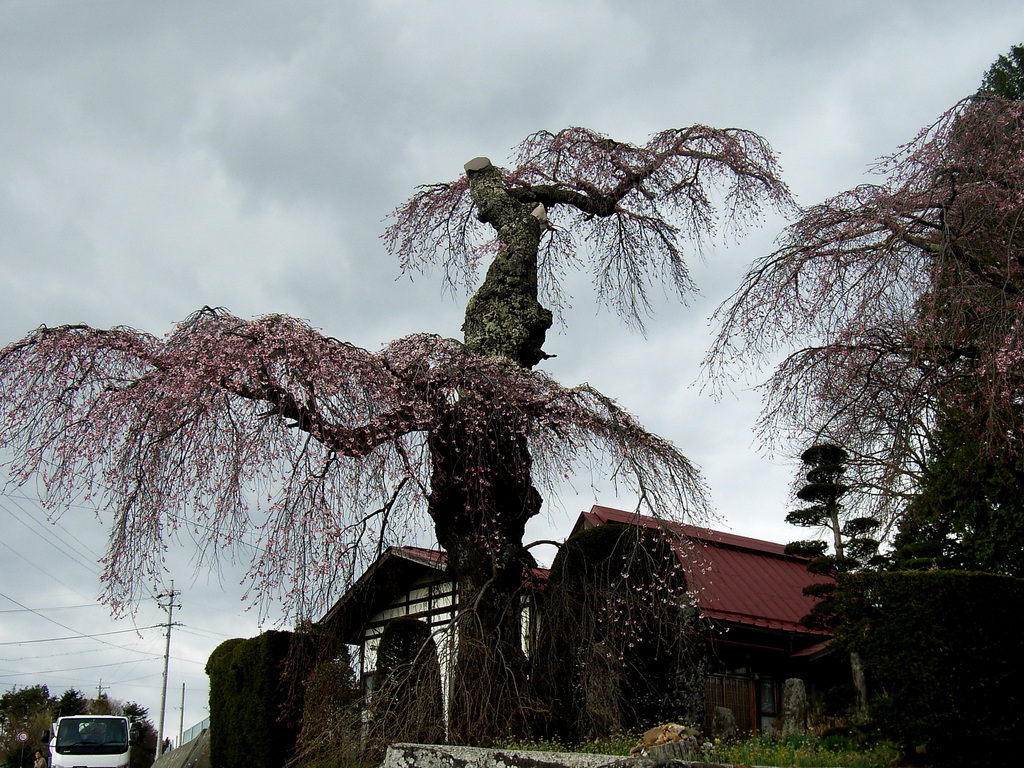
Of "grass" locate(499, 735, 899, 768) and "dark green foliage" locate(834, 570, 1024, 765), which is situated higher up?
"dark green foliage" locate(834, 570, 1024, 765)

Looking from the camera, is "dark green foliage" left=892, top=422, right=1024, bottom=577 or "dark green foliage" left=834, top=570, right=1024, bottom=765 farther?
"dark green foliage" left=892, top=422, right=1024, bottom=577

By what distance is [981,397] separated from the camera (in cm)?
936

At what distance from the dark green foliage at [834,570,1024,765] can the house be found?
158 inches

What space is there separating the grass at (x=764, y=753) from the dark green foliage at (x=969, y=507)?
10.5ft

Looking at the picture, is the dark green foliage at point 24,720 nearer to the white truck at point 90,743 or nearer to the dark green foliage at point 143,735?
the dark green foliage at point 143,735

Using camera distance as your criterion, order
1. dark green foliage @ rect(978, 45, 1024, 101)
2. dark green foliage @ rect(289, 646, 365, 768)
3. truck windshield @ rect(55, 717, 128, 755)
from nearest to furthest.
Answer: dark green foliage @ rect(289, 646, 365, 768) → dark green foliage @ rect(978, 45, 1024, 101) → truck windshield @ rect(55, 717, 128, 755)

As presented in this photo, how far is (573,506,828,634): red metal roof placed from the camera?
15.4 metres

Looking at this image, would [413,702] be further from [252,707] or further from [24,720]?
[24,720]

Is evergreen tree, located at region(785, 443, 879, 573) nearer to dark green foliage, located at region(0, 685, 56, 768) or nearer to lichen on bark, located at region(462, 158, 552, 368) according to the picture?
lichen on bark, located at region(462, 158, 552, 368)

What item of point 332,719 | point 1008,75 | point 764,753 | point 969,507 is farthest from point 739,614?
point 1008,75

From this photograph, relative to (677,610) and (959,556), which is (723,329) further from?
(959,556)

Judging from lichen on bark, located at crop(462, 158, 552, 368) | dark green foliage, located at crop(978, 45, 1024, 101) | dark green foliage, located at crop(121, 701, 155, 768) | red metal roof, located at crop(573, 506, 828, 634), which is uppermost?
dark green foliage, located at crop(978, 45, 1024, 101)

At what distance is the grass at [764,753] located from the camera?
748cm

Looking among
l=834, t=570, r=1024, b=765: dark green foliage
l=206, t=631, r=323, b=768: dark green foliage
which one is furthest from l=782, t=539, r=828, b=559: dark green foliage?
l=206, t=631, r=323, b=768: dark green foliage
